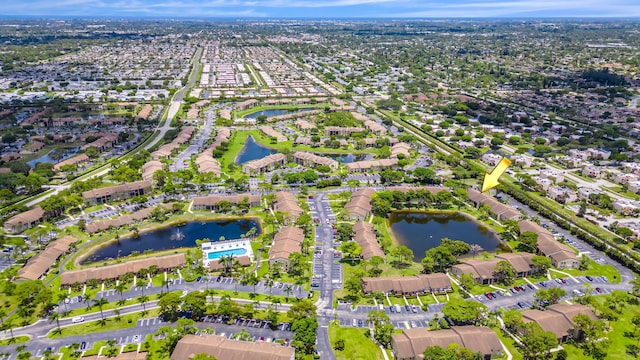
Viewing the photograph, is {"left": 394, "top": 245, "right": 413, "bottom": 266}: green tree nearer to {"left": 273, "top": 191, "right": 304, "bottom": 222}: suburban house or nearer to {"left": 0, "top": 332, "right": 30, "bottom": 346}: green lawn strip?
{"left": 273, "top": 191, "right": 304, "bottom": 222}: suburban house

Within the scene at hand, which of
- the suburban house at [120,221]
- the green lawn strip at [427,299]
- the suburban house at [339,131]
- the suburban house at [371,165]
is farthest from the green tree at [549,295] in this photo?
the suburban house at [339,131]

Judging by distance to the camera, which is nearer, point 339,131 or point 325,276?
point 325,276

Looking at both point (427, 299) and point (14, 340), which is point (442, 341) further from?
point (14, 340)

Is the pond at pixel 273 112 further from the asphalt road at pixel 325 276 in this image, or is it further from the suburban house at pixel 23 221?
the suburban house at pixel 23 221

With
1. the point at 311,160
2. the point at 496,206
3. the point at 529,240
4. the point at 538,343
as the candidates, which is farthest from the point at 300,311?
the point at 311,160

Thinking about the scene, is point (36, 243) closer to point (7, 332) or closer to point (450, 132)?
point (7, 332)
